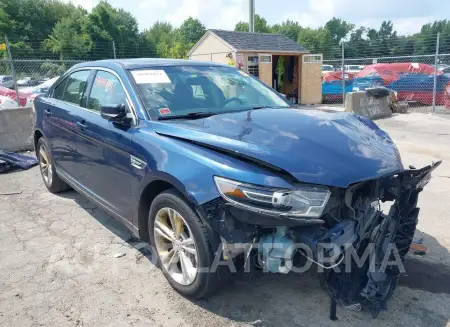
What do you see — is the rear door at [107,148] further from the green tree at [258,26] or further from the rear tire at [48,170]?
the green tree at [258,26]

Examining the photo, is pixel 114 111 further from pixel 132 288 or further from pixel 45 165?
pixel 45 165

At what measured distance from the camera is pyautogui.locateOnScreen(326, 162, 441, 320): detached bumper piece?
247cm

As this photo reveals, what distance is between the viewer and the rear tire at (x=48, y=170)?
505cm

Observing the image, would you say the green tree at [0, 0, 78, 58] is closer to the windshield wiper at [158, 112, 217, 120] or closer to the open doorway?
the open doorway

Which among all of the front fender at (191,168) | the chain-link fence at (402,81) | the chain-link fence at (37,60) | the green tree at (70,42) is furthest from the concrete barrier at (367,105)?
the green tree at (70,42)

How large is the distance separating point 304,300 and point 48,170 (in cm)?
388

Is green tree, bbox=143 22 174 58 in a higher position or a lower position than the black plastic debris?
higher

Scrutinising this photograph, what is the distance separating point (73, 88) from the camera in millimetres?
4504

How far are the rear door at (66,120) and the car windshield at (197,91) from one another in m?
1.00

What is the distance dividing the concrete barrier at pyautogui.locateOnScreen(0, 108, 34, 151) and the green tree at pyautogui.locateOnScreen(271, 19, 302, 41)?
288 ft

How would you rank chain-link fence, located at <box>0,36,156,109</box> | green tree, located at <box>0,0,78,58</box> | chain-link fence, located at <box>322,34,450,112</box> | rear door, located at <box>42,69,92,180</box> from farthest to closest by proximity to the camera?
green tree, located at <box>0,0,78,58</box>
chain-link fence, located at <box>322,34,450,112</box>
chain-link fence, located at <box>0,36,156,109</box>
rear door, located at <box>42,69,92,180</box>

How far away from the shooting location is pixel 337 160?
2.50m

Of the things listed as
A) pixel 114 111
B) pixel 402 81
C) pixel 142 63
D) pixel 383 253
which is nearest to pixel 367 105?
pixel 402 81

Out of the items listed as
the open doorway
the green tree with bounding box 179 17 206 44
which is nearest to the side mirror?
the open doorway
